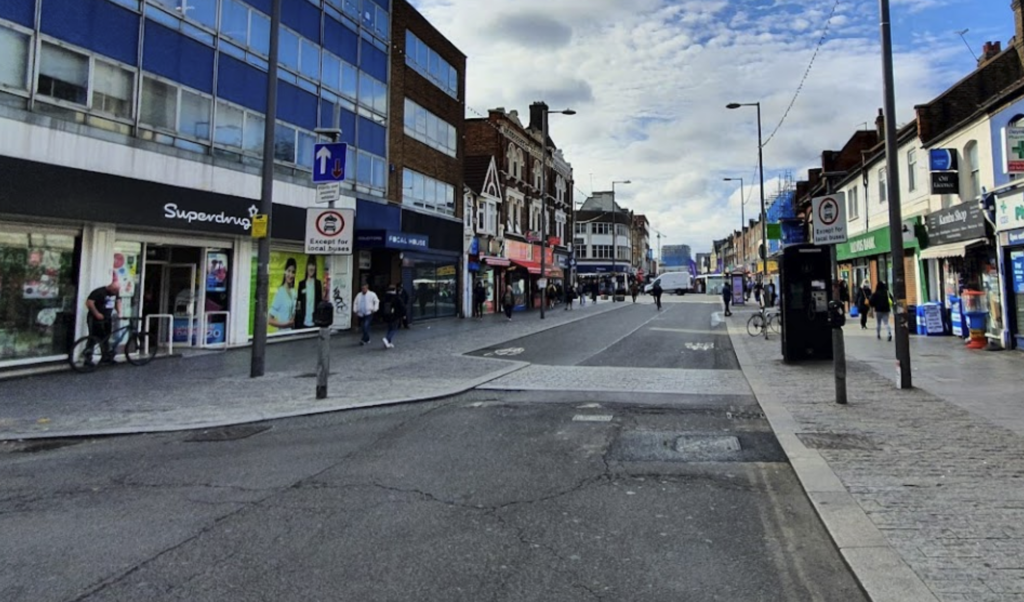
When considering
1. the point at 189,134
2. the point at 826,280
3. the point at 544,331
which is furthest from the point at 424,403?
the point at 544,331

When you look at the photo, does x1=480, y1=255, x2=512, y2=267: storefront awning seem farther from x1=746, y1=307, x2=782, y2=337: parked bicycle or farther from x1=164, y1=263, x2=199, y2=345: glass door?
x1=164, y1=263, x2=199, y2=345: glass door

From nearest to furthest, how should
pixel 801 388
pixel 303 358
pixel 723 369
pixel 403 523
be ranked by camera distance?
pixel 403 523 → pixel 801 388 → pixel 723 369 → pixel 303 358

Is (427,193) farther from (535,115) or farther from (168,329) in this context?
(535,115)

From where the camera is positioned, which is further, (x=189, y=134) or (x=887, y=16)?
(x=189, y=134)

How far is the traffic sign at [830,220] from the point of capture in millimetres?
10012

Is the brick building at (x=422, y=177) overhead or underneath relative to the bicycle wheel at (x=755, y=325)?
overhead

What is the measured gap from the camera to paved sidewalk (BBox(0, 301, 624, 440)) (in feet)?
26.3

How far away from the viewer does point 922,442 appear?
6320 mm

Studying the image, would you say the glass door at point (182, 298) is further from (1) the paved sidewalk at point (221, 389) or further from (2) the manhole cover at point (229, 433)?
(2) the manhole cover at point (229, 433)

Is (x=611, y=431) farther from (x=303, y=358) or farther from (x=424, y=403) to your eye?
(x=303, y=358)

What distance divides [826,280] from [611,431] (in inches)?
335

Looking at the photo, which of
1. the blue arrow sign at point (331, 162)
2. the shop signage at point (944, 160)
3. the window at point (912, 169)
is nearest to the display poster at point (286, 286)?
the blue arrow sign at point (331, 162)

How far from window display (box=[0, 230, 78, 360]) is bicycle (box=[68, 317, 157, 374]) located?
604mm

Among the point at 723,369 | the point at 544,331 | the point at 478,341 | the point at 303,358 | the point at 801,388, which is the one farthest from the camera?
the point at 544,331
